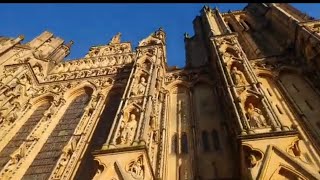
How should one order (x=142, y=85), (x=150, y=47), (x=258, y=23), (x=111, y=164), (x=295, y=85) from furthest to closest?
(x=258, y=23) → (x=150, y=47) → (x=295, y=85) → (x=142, y=85) → (x=111, y=164)

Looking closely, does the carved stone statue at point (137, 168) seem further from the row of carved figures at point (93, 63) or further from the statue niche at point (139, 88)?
the row of carved figures at point (93, 63)

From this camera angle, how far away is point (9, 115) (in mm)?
13359

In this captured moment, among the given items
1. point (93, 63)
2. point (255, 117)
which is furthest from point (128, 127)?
point (93, 63)

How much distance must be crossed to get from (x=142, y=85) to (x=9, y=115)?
232 inches

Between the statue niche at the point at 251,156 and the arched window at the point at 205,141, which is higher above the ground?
the arched window at the point at 205,141

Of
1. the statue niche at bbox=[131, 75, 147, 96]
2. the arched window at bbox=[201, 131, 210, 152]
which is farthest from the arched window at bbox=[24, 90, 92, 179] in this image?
the arched window at bbox=[201, 131, 210, 152]

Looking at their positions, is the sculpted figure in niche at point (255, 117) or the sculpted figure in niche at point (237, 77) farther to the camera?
the sculpted figure in niche at point (237, 77)

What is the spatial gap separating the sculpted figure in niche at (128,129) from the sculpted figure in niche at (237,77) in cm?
371

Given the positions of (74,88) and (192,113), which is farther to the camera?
(74,88)

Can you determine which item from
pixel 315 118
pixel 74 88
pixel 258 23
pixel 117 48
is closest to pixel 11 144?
pixel 74 88

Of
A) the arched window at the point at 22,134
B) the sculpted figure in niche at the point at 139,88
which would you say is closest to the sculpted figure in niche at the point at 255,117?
the sculpted figure in niche at the point at 139,88

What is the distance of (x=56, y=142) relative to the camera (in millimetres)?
12422

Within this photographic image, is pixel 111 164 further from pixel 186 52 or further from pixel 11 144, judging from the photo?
pixel 186 52

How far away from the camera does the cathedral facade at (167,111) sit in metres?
7.73
